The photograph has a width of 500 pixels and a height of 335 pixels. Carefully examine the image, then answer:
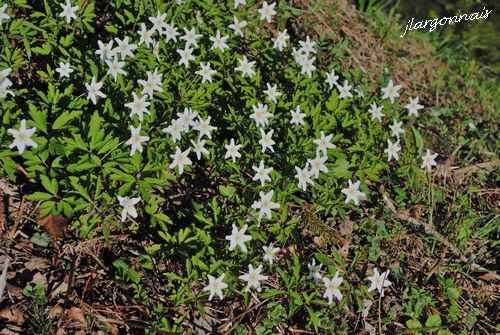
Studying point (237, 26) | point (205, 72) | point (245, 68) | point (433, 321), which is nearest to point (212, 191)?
point (205, 72)

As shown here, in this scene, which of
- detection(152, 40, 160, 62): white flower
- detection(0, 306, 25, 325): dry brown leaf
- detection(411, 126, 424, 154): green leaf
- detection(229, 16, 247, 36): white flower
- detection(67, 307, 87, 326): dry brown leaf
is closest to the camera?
detection(0, 306, 25, 325): dry brown leaf

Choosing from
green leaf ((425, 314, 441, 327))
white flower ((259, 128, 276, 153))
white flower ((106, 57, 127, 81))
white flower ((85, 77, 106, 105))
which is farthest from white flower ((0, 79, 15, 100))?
green leaf ((425, 314, 441, 327))

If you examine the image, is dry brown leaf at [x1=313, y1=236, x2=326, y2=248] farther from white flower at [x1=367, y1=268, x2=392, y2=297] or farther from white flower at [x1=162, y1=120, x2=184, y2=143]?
white flower at [x1=162, y1=120, x2=184, y2=143]

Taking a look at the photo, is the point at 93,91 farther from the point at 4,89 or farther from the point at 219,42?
the point at 219,42

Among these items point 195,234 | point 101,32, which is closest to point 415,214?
point 195,234

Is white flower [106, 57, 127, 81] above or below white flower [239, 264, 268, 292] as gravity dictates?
above

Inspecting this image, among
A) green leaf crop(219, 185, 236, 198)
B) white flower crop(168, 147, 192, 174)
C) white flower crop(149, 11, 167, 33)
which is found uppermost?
white flower crop(149, 11, 167, 33)

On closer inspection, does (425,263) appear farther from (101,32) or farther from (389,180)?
(101,32)
